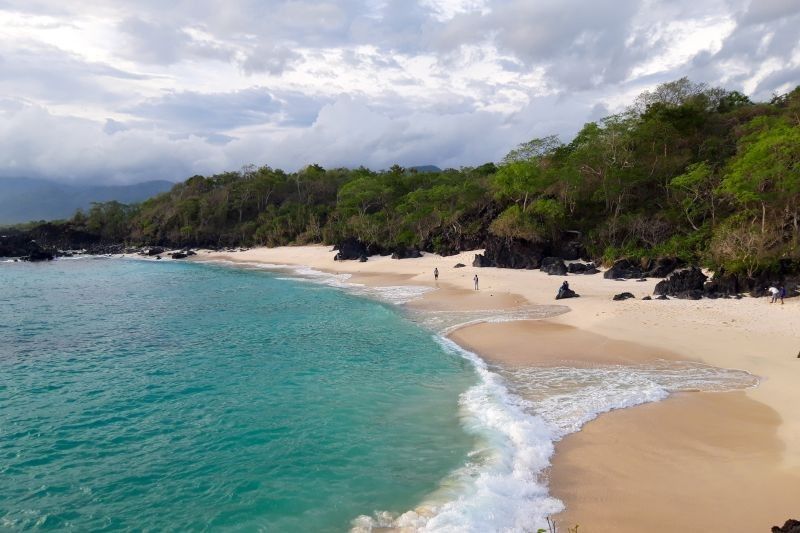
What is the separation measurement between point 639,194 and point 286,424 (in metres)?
40.3

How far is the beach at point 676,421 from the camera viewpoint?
26.4 ft

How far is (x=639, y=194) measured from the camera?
42.3 m

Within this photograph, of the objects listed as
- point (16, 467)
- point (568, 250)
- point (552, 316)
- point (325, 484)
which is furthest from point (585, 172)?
point (16, 467)

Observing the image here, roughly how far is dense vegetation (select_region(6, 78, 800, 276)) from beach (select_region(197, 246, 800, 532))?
8473mm

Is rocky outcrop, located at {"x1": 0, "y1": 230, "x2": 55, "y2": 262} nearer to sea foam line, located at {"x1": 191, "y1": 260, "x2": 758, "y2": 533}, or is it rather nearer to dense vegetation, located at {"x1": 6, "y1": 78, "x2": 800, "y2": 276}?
dense vegetation, located at {"x1": 6, "y1": 78, "x2": 800, "y2": 276}

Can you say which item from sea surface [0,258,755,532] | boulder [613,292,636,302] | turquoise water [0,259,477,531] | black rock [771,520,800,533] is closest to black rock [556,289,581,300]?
boulder [613,292,636,302]

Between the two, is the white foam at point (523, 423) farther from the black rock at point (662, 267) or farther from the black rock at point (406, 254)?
the black rock at point (406, 254)

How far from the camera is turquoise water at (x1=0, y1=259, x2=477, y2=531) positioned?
29.1ft

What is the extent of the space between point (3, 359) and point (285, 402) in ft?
44.5

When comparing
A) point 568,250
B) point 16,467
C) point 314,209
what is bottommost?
point 16,467

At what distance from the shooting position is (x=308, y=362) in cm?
1817

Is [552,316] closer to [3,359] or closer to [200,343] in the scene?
[200,343]

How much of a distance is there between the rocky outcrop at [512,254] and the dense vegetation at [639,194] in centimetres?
70

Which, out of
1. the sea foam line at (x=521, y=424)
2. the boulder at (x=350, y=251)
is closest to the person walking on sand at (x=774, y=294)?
the sea foam line at (x=521, y=424)
